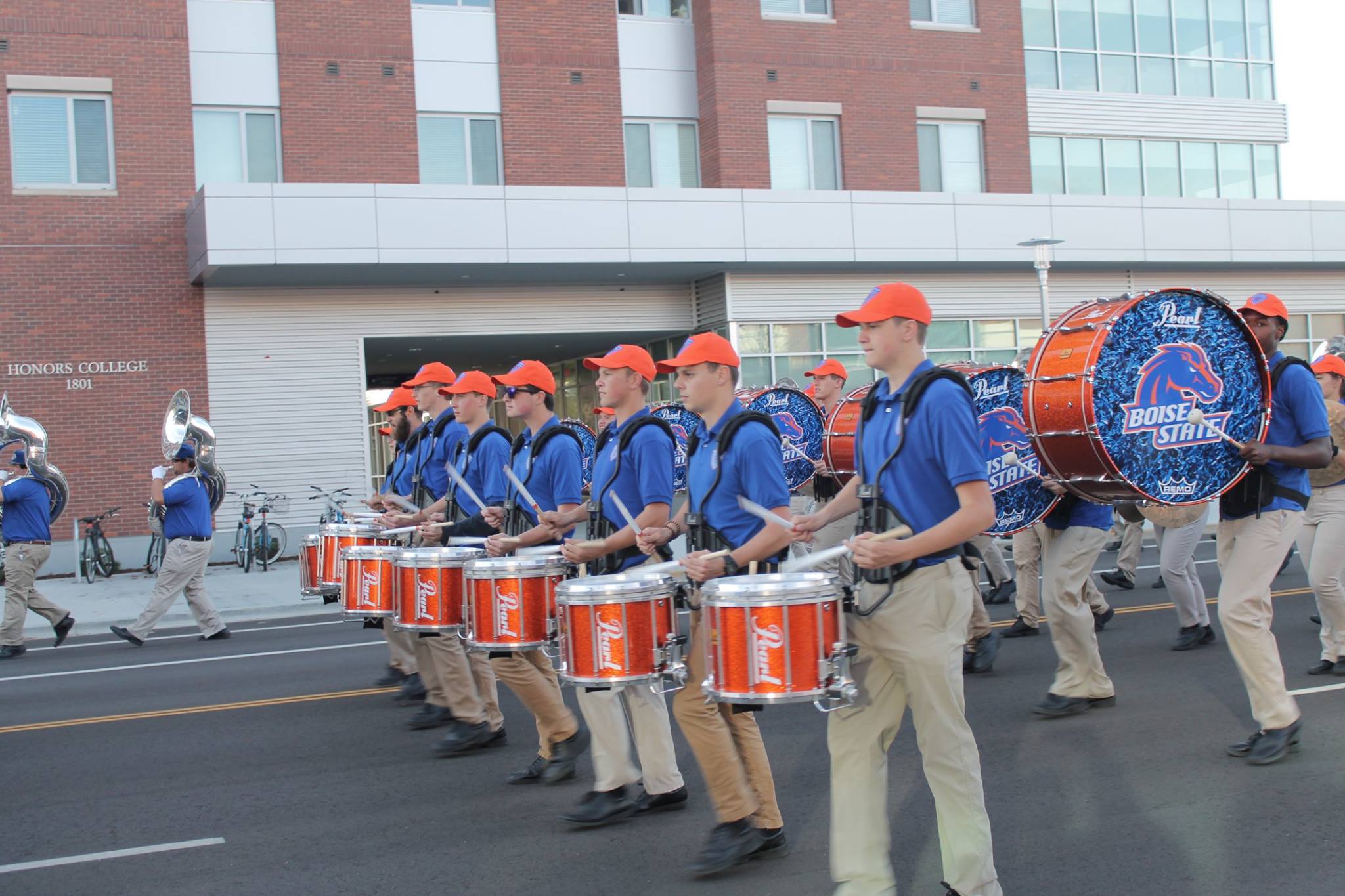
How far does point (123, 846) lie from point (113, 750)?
2.28 meters

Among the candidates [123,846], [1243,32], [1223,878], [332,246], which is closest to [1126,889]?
[1223,878]

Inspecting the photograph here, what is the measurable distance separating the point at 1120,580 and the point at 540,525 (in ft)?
29.0

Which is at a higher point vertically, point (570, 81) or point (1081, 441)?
point (570, 81)

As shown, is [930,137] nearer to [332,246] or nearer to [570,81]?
[570,81]

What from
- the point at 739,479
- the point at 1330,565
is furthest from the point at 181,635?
the point at 1330,565

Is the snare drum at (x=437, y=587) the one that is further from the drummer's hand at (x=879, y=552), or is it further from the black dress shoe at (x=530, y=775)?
the drummer's hand at (x=879, y=552)

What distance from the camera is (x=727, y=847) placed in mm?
5328

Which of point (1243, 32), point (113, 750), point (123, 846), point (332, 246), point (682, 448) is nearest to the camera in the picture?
point (123, 846)

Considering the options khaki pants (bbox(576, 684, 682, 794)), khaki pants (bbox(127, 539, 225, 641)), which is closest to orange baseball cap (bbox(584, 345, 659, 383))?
khaki pants (bbox(576, 684, 682, 794))

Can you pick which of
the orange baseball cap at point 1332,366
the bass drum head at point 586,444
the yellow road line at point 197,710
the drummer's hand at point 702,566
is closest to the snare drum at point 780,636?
the drummer's hand at point 702,566

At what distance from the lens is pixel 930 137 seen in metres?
27.2

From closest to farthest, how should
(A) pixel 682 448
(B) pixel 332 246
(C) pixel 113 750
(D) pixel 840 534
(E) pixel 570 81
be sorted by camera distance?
(C) pixel 113 750, (D) pixel 840 534, (A) pixel 682 448, (B) pixel 332 246, (E) pixel 570 81

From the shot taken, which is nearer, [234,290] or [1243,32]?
[234,290]

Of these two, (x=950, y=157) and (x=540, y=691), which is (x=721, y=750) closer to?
(x=540, y=691)
